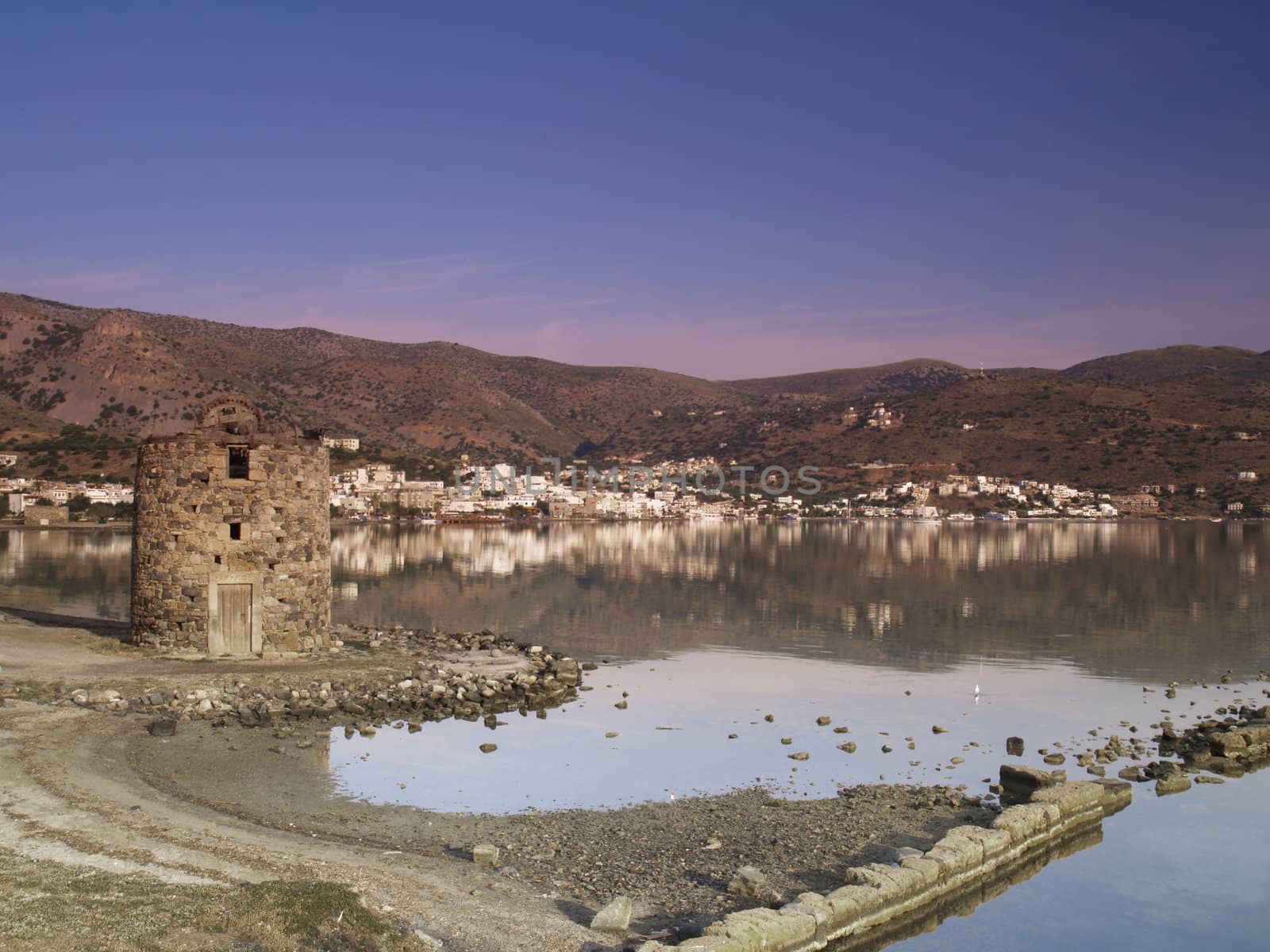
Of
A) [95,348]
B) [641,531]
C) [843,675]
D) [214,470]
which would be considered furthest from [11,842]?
[95,348]

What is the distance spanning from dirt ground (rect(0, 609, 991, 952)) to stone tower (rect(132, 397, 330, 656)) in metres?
3.62

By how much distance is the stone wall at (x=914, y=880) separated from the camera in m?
8.65

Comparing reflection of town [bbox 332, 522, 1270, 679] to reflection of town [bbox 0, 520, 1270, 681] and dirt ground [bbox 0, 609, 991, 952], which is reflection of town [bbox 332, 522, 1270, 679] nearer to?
reflection of town [bbox 0, 520, 1270, 681]

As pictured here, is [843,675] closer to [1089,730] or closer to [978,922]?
[1089,730]

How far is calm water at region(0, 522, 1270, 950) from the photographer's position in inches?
475

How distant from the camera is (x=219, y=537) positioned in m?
19.1

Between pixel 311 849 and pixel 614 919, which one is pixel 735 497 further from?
pixel 614 919

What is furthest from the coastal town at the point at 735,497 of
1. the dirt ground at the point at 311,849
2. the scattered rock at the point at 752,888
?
the scattered rock at the point at 752,888

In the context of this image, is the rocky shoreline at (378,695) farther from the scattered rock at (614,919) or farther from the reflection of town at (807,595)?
the scattered rock at (614,919)

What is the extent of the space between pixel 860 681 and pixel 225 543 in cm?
1246

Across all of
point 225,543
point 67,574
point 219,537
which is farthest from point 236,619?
point 67,574

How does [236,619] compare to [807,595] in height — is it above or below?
above

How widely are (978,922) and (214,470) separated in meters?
14.1

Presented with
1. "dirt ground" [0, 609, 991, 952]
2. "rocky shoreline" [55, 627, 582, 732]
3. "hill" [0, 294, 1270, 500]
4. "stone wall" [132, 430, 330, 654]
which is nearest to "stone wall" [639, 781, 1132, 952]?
"dirt ground" [0, 609, 991, 952]
